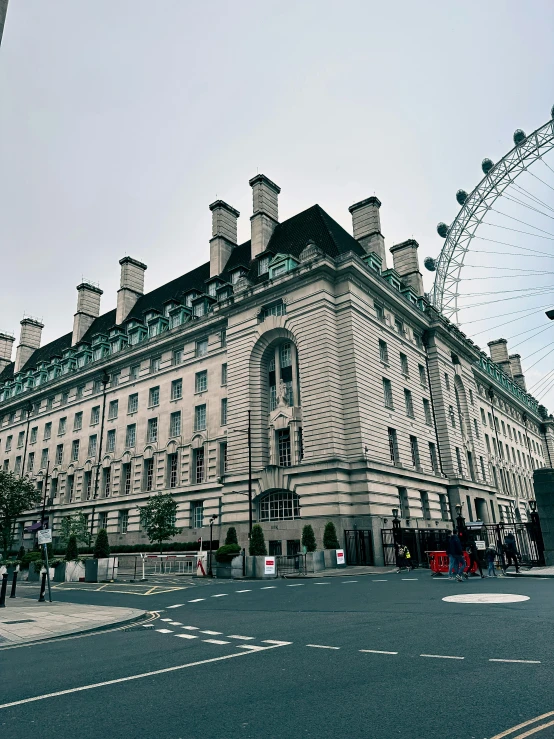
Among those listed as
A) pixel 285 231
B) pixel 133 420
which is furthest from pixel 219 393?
pixel 285 231

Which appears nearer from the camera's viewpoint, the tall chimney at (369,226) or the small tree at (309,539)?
the small tree at (309,539)

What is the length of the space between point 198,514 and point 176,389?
Answer: 11.8 metres

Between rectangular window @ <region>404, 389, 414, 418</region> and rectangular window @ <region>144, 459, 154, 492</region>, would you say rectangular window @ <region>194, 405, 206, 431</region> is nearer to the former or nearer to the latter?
rectangular window @ <region>144, 459, 154, 492</region>

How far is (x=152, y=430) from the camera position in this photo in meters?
49.7

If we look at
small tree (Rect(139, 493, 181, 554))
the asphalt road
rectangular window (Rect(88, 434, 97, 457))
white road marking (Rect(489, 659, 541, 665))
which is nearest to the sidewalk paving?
the asphalt road

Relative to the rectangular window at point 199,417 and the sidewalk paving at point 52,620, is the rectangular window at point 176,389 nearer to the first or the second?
the rectangular window at point 199,417

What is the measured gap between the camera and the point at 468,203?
5412cm

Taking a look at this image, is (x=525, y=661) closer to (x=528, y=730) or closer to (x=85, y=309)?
(x=528, y=730)

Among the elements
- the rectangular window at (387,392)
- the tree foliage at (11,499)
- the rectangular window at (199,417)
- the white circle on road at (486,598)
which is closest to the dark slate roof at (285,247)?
the rectangular window at (387,392)

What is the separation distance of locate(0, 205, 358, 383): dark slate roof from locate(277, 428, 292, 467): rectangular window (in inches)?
536

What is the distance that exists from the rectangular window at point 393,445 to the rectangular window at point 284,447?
7818mm

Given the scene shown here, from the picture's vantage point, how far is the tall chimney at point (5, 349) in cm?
8638

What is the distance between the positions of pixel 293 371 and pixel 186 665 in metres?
32.0

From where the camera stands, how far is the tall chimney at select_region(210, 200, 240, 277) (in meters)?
51.8
